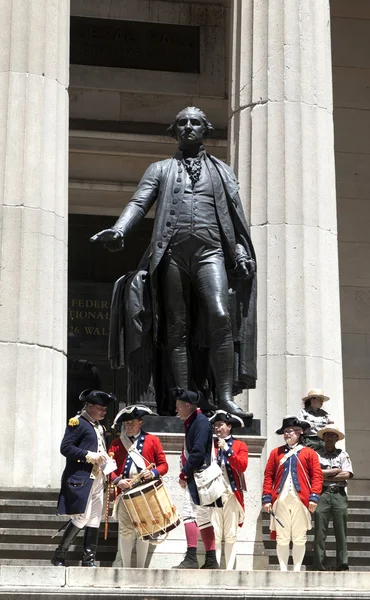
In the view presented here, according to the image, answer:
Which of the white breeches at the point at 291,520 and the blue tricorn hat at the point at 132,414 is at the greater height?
the blue tricorn hat at the point at 132,414

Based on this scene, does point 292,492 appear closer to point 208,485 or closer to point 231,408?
point 231,408

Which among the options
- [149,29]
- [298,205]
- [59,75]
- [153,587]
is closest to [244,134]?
[298,205]

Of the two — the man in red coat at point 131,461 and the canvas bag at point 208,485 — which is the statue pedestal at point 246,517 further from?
the canvas bag at point 208,485

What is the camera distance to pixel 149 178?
49.6 feet

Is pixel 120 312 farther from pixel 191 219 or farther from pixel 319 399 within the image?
pixel 319 399

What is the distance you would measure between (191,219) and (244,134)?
5.48m

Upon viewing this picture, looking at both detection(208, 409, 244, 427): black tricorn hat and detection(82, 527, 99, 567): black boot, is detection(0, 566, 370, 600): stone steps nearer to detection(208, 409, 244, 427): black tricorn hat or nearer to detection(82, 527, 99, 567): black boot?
detection(82, 527, 99, 567): black boot

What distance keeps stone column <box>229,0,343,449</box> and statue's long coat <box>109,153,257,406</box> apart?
3.98 meters

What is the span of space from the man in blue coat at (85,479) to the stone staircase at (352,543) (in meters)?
2.20

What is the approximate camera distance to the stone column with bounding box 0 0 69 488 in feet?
59.2

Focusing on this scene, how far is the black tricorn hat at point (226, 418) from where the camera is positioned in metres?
14.0

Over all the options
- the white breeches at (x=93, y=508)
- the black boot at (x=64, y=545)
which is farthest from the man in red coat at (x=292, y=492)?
the black boot at (x=64, y=545)

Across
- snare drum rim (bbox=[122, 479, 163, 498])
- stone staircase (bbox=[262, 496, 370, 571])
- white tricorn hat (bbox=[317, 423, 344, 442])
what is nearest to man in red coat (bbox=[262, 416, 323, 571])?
stone staircase (bbox=[262, 496, 370, 571])

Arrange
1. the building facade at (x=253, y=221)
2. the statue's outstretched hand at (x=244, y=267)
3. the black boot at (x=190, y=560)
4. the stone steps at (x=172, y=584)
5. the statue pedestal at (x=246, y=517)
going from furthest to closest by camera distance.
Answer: the building facade at (x=253, y=221) → the statue's outstretched hand at (x=244, y=267) → the statue pedestal at (x=246, y=517) → the black boot at (x=190, y=560) → the stone steps at (x=172, y=584)
